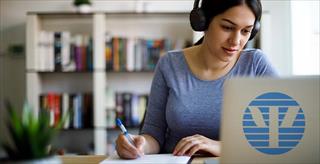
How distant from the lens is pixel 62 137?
346 centimetres

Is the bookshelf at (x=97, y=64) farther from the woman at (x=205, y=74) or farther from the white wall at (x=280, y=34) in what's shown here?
the woman at (x=205, y=74)

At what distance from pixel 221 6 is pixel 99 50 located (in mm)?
1921

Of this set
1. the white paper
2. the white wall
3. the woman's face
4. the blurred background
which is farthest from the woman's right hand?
the white wall

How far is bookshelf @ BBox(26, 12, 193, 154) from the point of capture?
320 centimetres

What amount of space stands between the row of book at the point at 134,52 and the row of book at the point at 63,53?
0.16 meters

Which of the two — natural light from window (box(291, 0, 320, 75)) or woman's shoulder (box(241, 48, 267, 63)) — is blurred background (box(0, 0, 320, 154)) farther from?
woman's shoulder (box(241, 48, 267, 63))

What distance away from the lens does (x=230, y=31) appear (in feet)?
4.50

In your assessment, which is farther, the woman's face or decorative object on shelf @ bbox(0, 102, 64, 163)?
the woman's face

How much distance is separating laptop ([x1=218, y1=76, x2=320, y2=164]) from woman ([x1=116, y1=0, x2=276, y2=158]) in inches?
21.0

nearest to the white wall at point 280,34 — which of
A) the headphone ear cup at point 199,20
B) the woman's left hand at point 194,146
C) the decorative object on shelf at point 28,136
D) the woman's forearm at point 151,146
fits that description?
the headphone ear cup at point 199,20

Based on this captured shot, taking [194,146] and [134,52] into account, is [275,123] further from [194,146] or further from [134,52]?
[134,52]

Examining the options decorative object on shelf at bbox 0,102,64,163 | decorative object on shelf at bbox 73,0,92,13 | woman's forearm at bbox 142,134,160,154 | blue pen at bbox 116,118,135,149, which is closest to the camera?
decorative object on shelf at bbox 0,102,64,163

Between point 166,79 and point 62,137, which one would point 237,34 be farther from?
point 62,137

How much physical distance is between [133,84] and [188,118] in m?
2.03
